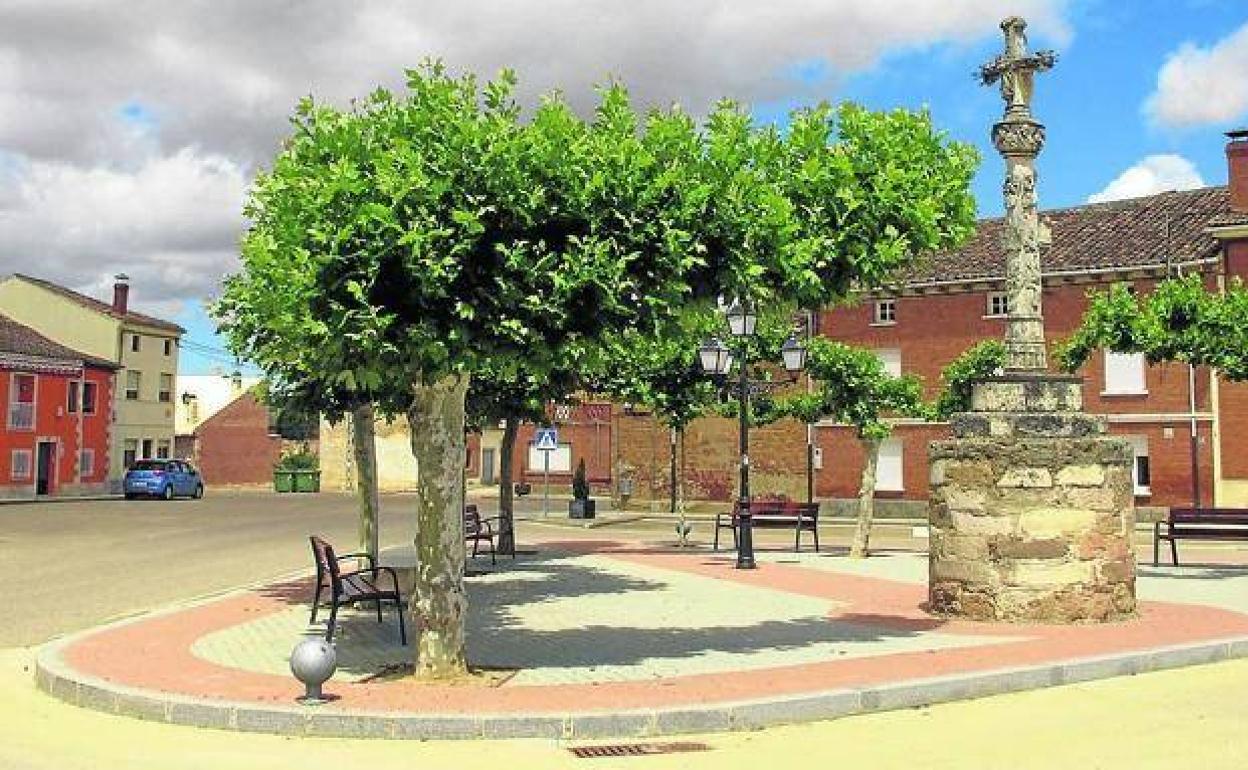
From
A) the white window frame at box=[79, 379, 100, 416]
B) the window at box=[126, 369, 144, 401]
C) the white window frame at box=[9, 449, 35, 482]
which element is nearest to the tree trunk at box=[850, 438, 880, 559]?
the white window frame at box=[9, 449, 35, 482]

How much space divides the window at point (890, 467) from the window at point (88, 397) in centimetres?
3640

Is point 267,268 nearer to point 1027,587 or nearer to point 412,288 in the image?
point 412,288

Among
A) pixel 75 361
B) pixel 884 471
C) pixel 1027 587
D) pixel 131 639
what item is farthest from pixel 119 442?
pixel 1027 587

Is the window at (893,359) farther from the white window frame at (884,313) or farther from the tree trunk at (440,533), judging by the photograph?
the tree trunk at (440,533)

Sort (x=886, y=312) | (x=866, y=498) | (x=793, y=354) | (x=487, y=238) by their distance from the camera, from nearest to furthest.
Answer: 1. (x=487, y=238)
2. (x=793, y=354)
3. (x=866, y=498)
4. (x=886, y=312)

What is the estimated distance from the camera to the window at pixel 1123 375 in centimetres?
3366

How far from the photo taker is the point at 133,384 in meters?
56.6

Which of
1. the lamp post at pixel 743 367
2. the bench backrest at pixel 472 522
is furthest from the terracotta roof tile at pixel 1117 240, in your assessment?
the bench backrest at pixel 472 522

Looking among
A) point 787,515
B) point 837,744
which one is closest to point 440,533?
point 837,744

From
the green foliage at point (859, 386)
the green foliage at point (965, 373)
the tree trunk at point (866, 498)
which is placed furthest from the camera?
the green foliage at point (965, 373)

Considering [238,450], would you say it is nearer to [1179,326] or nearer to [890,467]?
[890,467]

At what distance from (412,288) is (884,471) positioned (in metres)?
31.5

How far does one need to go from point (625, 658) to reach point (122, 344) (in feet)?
173

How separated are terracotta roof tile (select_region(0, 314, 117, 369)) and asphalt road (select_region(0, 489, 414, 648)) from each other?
10.0 m
